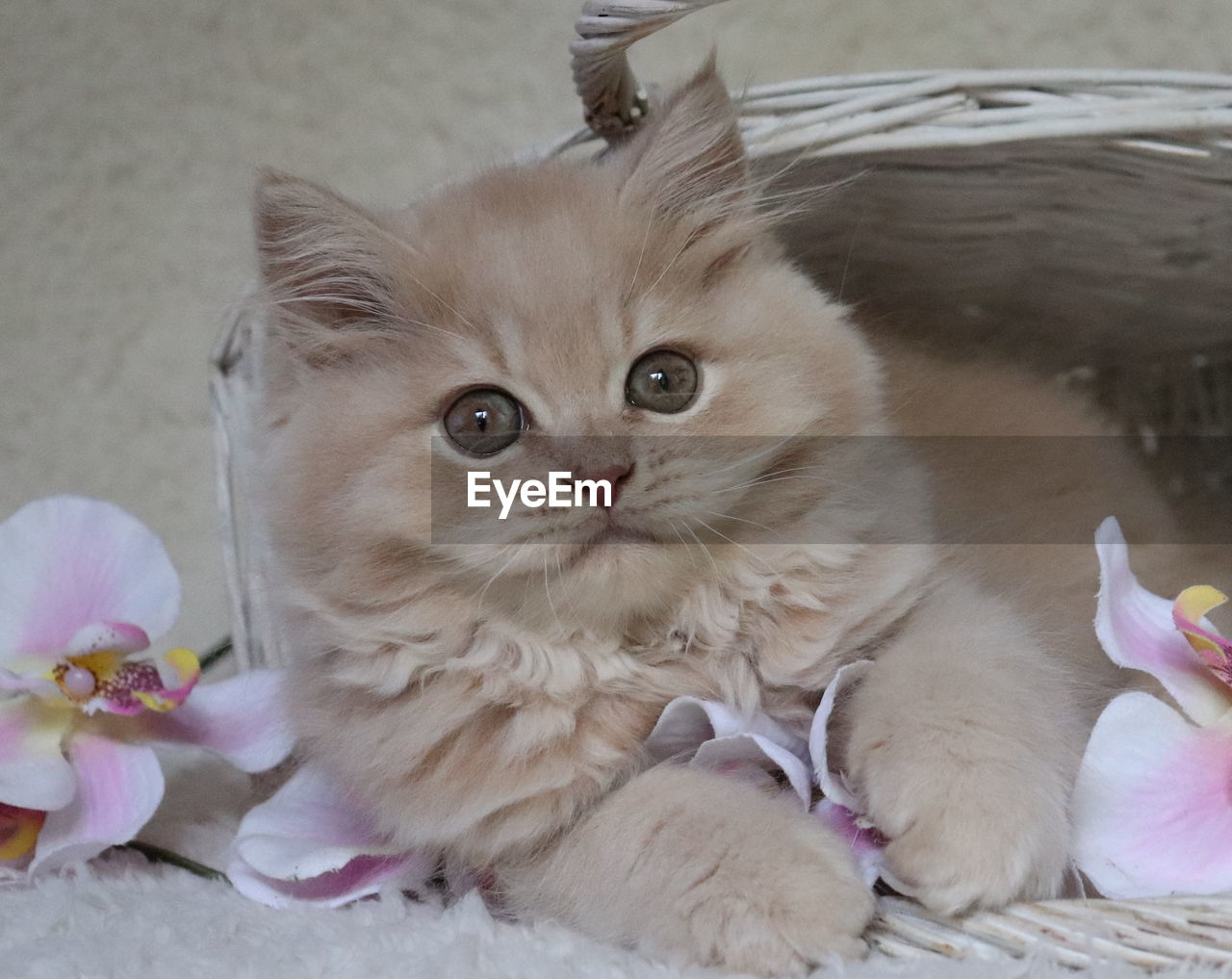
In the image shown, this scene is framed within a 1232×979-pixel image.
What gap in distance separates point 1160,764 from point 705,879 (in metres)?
0.39

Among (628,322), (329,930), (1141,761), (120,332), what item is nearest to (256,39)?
(120,332)

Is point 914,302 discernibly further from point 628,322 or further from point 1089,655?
point 628,322

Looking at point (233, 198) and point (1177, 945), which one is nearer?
point (1177, 945)

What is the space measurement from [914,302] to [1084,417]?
1.01ft

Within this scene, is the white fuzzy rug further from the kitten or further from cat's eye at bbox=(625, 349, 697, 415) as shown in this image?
cat's eye at bbox=(625, 349, 697, 415)

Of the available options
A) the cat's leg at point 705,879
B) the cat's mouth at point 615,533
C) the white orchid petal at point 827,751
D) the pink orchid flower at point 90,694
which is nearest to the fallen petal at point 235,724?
the pink orchid flower at point 90,694

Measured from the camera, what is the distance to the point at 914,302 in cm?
175

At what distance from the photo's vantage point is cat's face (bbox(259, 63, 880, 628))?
964 mm

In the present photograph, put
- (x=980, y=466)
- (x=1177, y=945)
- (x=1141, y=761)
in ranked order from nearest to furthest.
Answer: (x=1177, y=945)
(x=1141, y=761)
(x=980, y=466)

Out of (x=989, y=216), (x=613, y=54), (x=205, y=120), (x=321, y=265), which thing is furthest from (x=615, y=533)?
(x=205, y=120)

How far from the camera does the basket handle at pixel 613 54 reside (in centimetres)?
110

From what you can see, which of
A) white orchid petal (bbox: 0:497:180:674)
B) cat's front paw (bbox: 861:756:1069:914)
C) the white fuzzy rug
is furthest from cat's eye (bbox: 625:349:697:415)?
the white fuzzy rug

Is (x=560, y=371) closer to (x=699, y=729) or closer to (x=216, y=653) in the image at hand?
(x=699, y=729)

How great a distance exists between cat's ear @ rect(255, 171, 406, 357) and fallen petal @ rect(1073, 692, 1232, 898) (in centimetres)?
75
